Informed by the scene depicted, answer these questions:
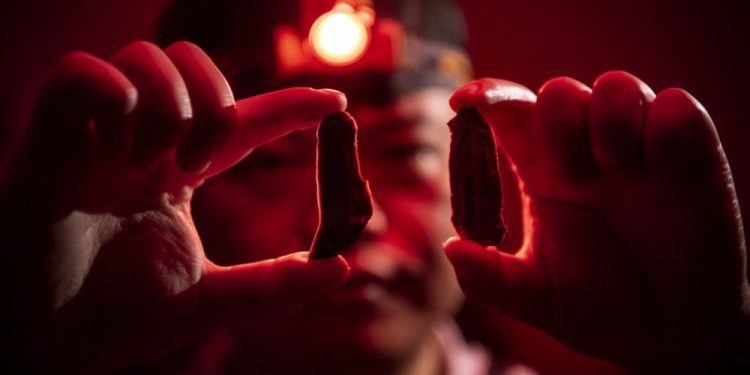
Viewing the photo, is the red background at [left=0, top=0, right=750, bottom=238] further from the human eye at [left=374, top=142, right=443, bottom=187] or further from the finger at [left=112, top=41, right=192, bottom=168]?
the finger at [left=112, top=41, right=192, bottom=168]

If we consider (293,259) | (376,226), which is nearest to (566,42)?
(376,226)

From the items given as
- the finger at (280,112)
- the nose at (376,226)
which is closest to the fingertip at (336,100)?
the finger at (280,112)

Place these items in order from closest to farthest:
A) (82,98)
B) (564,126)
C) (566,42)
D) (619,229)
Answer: (82,98) < (564,126) < (619,229) < (566,42)

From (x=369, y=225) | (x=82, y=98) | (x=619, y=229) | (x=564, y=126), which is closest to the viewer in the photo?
(x=82, y=98)

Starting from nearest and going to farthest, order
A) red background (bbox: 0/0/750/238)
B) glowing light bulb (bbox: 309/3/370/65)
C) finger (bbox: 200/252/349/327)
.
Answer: finger (bbox: 200/252/349/327)
glowing light bulb (bbox: 309/3/370/65)
red background (bbox: 0/0/750/238)

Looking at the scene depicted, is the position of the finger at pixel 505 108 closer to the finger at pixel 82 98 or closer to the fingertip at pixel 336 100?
the fingertip at pixel 336 100

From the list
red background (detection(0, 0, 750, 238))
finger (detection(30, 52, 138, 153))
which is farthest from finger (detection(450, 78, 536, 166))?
red background (detection(0, 0, 750, 238))

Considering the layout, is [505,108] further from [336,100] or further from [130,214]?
[130,214]

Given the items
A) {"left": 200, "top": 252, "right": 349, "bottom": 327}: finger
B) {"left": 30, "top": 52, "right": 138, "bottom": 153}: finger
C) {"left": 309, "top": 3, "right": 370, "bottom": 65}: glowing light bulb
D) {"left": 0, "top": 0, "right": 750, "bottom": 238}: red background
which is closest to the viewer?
{"left": 30, "top": 52, "right": 138, "bottom": 153}: finger
